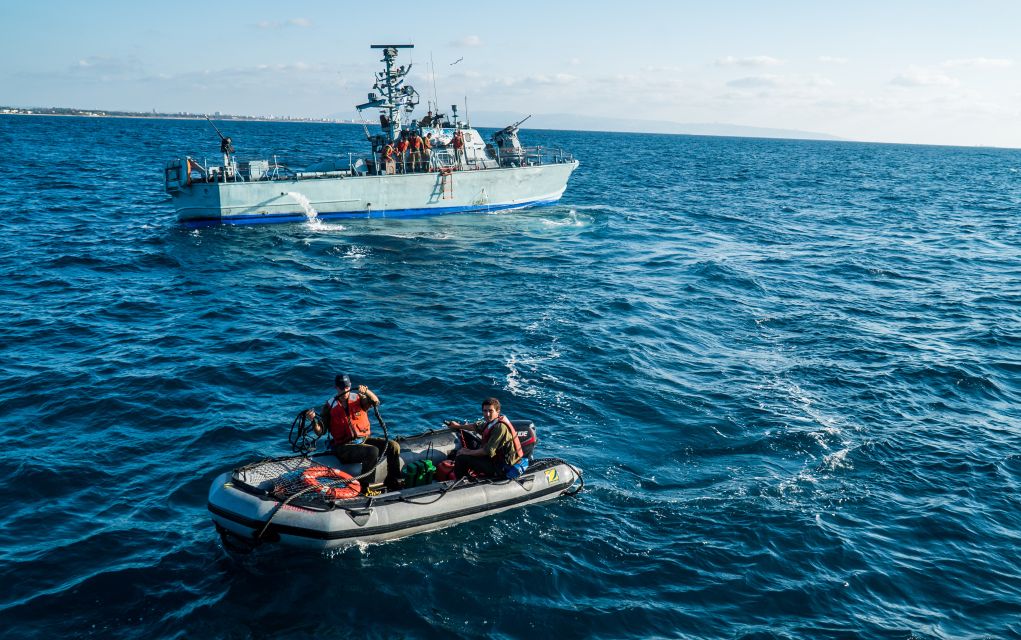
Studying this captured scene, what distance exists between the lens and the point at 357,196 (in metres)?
35.6

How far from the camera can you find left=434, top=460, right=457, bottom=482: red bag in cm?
1152

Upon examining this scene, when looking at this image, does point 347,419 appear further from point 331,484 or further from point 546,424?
point 546,424

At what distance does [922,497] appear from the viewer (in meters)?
12.2

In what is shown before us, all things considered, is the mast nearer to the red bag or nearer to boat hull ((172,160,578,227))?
boat hull ((172,160,578,227))

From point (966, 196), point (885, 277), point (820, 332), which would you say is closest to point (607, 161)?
point (966, 196)

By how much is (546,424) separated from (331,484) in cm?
546

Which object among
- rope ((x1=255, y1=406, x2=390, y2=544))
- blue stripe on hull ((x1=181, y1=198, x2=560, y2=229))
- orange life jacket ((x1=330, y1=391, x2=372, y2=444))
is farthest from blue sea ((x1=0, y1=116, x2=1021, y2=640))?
orange life jacket ((x1=330, y1=391, x2=372, y2=444))

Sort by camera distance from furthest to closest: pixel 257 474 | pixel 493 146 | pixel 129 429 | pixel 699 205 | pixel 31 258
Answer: pixel 699 205 < pixel 493 146 < pixel 31 258 < pixel 129 429 < pixel 257 474

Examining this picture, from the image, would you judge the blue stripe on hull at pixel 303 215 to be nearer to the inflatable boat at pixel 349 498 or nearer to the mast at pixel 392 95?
the mast at pixel 392 95

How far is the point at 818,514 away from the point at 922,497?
2.26 meters

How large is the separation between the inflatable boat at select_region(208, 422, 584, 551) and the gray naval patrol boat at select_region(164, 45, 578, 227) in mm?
25516

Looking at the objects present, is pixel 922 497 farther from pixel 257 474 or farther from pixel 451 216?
pixel 451 216

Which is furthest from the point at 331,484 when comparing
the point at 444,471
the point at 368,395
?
the point at 444,471

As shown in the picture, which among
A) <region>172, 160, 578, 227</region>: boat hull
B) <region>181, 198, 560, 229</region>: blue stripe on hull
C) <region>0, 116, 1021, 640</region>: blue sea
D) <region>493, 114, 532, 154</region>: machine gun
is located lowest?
<region>0, 116, 1021, 640</region>: blue sea
